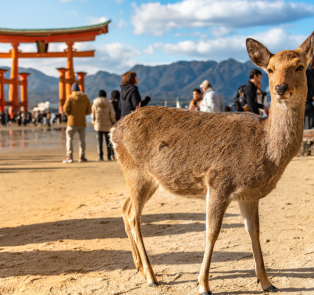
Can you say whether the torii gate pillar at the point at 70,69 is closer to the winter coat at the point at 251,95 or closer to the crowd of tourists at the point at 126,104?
the crowd of tourists at the point at 126,104

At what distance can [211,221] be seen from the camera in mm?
2643

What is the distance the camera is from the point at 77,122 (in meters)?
9.35

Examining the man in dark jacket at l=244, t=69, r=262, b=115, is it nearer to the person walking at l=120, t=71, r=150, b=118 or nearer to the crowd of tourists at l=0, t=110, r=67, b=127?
the person walking at l=120, t=71, r=150, b=118

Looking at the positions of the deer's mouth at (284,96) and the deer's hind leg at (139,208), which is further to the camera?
the deer's hind leg at (139,208)

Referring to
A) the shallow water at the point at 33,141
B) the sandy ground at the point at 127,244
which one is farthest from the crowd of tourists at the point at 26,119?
the sandy ground at the point at 127,244

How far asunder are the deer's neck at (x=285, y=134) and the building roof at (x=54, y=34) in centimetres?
2832

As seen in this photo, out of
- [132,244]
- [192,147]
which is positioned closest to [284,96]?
[192,147]

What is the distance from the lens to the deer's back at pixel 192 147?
2.61 meters

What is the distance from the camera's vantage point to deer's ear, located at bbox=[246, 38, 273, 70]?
2.72 meters

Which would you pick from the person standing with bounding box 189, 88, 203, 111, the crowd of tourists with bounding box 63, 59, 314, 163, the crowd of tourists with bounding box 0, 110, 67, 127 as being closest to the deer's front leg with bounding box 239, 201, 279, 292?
the crowd of tourists with bounding box 63, 59, 314, 163

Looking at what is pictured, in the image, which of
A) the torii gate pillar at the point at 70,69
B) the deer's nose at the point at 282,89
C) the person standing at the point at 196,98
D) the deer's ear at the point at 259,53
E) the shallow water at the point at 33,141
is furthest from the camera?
the torii gate pillar at the point at 70,69

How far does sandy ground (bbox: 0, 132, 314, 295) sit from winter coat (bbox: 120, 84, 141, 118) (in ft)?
5.14

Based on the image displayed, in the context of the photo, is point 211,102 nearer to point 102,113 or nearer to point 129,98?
point 129,98

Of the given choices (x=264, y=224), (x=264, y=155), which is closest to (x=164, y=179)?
(x=264, y=155)
